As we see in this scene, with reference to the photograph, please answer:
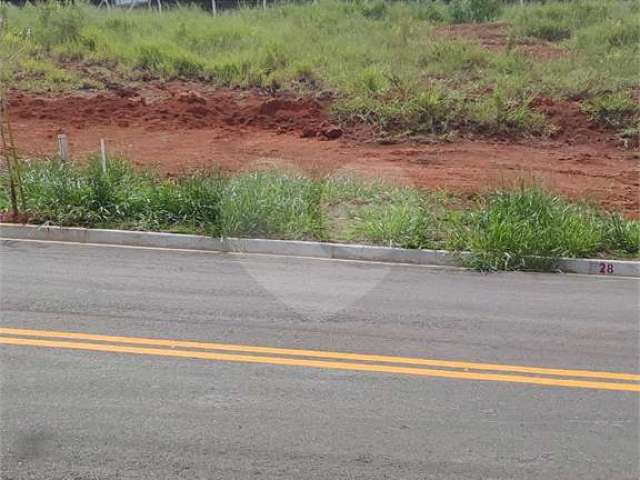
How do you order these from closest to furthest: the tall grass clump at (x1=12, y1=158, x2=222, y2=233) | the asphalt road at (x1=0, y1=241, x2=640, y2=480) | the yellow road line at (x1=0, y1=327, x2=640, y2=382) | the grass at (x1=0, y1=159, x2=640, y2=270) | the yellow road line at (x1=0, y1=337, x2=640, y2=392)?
the asphalt road at (x1=0, y1=241, x2=640, y2=480) → the yellow road line at (x1=0, y1=337, x2=640, y2=392) → the yellow road line at (x1=0, y1=327, x2=640, y2=382) → the grass at (x1=0, y1=159, x2=640, y2=270) → the tall grass clump at (x1=12, y1=158, x2=222, y2=233)

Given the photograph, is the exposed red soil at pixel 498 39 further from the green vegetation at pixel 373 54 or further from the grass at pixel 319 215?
the grass at pixel 319 215

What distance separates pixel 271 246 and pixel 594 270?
3.85 m

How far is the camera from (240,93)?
21266 millimetres

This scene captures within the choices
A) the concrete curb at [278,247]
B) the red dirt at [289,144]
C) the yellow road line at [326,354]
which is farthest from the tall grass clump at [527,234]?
the yellow road line at [326,354]

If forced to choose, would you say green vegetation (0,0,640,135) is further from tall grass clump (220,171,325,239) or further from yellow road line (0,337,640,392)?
yellow road line (0,337,640,392)

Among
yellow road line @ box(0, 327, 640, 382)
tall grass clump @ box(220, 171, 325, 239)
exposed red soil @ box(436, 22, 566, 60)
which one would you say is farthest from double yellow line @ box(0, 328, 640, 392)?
exposed red soil @ box(436, 22, 566, 60)

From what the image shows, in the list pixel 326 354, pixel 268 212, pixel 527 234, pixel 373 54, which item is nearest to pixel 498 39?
pixel 373 54

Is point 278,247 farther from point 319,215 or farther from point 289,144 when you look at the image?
point 289,144

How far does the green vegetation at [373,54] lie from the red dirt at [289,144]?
2.59 ft

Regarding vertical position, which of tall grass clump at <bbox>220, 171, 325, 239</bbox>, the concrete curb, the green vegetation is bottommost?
the concrete curb

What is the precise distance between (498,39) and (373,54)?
382 cm

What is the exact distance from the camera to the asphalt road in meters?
4.89

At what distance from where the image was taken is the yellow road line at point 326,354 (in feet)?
20.9

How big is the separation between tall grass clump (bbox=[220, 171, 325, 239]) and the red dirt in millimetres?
2597
